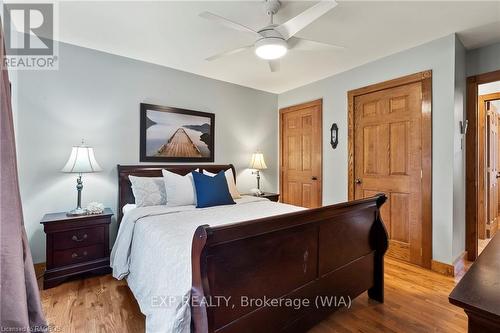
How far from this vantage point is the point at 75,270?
2.56 meters

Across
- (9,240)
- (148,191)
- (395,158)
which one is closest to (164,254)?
(9,240)

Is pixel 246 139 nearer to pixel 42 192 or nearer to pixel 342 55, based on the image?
pixel 342 55

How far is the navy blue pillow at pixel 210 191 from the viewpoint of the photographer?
2.81 metres

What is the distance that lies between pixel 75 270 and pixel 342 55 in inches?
154

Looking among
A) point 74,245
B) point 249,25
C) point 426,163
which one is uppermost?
point 249,25

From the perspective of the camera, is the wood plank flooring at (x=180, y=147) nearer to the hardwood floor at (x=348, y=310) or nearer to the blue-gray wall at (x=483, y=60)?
the hardwood floor at (x=348, y=310)

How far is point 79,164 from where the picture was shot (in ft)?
8.62

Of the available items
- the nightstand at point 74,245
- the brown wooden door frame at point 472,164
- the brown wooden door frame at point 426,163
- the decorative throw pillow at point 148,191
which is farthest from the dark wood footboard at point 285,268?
the nightstand at point 74,245

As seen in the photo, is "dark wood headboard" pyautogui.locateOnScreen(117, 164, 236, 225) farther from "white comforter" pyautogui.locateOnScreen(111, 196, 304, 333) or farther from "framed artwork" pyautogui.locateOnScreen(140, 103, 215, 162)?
"white comforter" pyautogui.locateOnScreen(111, 196, 304, 333)

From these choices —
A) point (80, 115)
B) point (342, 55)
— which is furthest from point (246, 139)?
point (80, 115)

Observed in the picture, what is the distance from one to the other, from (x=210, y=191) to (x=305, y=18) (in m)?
1.93

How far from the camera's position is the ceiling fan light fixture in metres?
1.97

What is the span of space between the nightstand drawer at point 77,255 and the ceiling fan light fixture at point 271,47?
261cm

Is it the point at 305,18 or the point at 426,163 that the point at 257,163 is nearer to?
the point at 426,163
